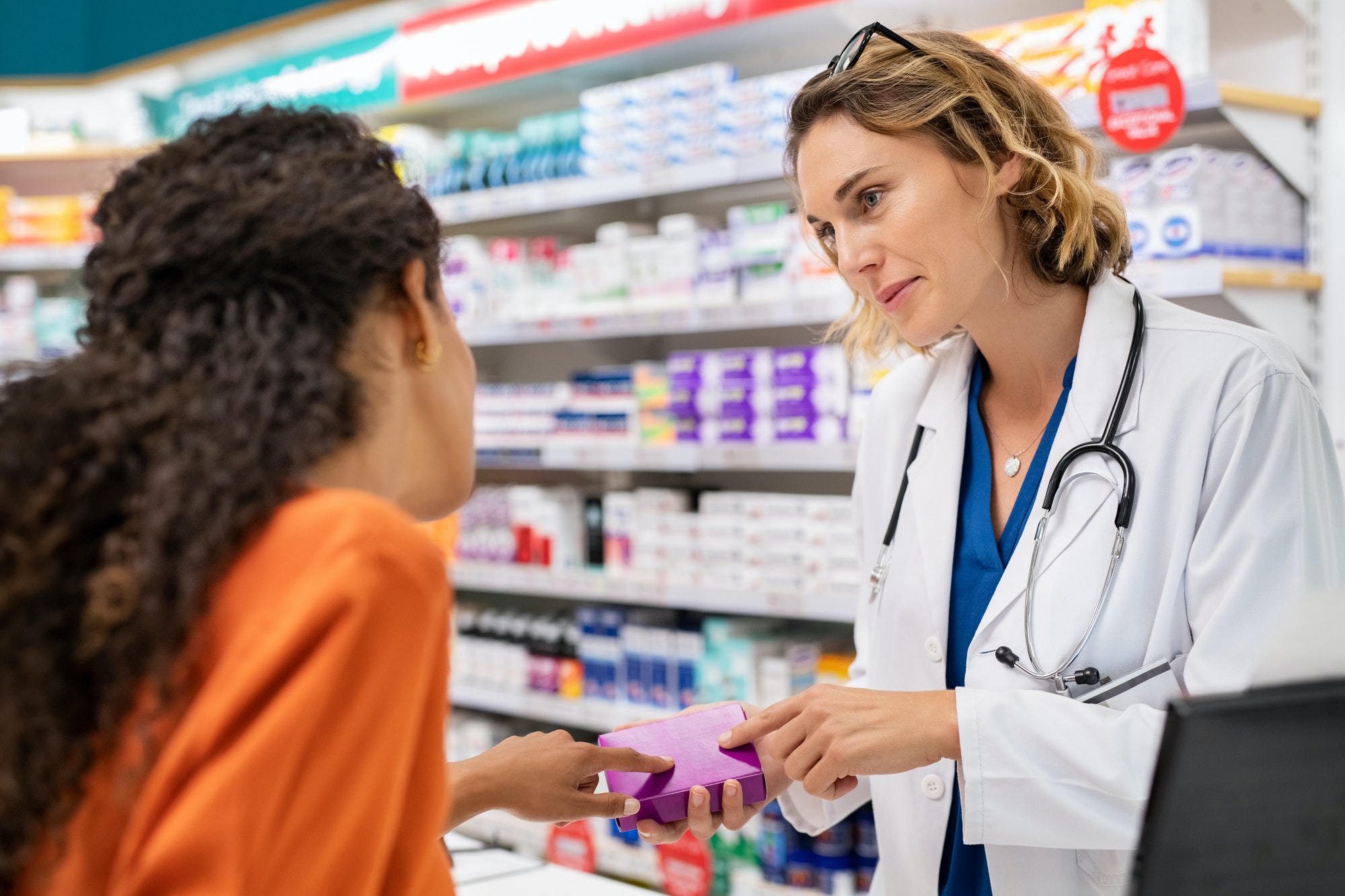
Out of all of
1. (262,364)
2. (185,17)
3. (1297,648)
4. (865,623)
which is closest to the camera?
(1297,648)

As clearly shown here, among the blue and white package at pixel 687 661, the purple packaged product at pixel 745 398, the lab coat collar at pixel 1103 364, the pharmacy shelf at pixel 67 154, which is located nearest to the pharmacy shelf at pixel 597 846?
the blue and white package at pixel 687 661

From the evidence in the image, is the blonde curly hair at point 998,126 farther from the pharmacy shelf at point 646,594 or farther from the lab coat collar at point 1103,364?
the pharmacy shelf at point 646,594

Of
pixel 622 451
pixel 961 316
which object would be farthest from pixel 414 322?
pixel 622 451

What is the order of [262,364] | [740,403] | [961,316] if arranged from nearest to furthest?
[262,364], [961,316], [740,403]

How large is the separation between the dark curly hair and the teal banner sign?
3433mm

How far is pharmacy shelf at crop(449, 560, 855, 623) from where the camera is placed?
3090mm

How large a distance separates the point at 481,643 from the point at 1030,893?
2.83m

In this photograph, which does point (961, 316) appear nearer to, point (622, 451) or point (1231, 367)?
point (1231, 367)

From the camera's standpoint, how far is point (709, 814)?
1.58 meters

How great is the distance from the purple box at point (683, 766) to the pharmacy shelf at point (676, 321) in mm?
1567

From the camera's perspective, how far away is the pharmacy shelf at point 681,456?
10.1 ft

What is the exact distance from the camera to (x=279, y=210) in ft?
A: 2.96

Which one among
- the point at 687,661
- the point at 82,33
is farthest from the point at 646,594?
the point at 82,33

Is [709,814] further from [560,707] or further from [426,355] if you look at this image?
[560,707]
